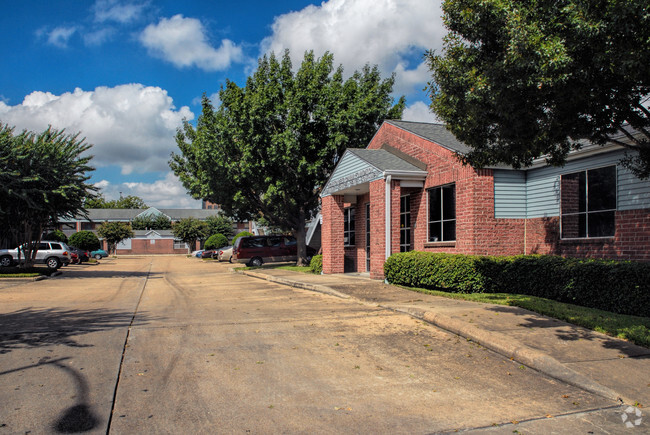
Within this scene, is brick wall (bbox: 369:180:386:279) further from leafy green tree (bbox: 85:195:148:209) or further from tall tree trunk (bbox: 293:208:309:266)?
leafy green tree (bbox: 85:195:148:209)

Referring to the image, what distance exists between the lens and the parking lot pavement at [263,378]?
4.43m

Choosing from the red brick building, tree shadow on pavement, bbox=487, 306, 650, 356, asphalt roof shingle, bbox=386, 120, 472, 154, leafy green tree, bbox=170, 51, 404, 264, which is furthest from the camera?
leafy green tree, bbox=170, 51, 404, 264

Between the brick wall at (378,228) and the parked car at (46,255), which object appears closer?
the brick wall at (378,228)

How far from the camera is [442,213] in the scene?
14.8 m

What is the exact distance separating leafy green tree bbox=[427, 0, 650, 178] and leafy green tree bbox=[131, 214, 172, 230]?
87951 millimetres

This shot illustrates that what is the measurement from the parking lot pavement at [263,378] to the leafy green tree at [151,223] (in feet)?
277

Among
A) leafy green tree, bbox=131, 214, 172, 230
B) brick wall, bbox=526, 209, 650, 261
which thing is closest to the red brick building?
brick wall, bbox=526, 209, 650, 261

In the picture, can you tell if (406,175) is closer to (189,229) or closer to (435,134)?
(435,134)

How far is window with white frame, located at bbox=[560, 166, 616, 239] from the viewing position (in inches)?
439

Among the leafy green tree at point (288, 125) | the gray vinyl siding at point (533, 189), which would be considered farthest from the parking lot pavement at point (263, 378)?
the leafy green tree at point (288, 125)

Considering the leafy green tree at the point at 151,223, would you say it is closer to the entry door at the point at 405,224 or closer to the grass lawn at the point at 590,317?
the entry door at the point at 405,224

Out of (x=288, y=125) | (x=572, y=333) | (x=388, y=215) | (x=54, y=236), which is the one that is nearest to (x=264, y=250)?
(x=288, y=125)

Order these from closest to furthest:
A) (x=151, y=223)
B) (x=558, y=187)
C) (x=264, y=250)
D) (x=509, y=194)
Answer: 1. (x=558, y=187)
2. (x=509, y=194)
3. (x=264, y=250)
4. (x=151, y=223)

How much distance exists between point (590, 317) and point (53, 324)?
363 inches
